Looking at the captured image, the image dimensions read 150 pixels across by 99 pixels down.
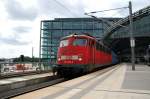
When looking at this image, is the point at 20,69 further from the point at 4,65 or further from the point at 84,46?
the point at 84,46

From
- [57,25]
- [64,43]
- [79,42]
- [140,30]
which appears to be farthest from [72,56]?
[57,25]

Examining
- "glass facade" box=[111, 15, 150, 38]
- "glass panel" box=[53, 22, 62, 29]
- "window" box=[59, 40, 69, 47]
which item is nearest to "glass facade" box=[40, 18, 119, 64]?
"glass panel" box=[53, 22, 62, 29]

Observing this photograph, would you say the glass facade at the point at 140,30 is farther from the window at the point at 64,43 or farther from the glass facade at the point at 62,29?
the window at the point at 64,43

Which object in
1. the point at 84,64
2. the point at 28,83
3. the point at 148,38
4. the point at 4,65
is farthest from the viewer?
the point at 148,38

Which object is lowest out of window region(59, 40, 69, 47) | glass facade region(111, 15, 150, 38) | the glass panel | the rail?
the rail

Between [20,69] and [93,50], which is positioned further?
[20,69]

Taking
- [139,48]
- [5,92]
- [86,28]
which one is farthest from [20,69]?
[139,48]

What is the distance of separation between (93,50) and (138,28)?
6499cm

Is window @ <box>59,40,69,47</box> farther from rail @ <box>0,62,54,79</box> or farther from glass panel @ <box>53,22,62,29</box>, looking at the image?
glass panel @ <box>53,22,62,29</box>

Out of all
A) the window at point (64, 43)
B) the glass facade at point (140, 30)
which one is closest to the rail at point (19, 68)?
the window at point (64, 43)

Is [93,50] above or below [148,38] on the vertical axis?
below

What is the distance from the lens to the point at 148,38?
83.1 meters

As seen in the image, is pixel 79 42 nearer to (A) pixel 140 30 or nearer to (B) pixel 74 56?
(B) pixel 74 56

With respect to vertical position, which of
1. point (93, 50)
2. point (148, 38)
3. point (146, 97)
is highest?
point (148, 38)
